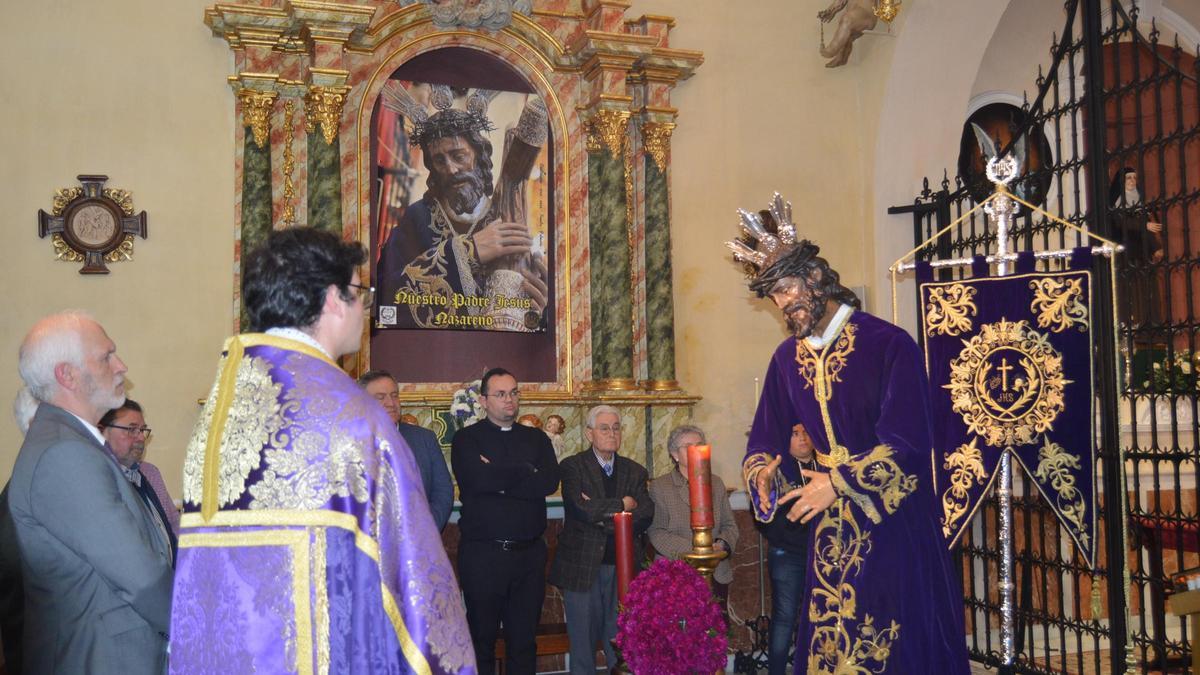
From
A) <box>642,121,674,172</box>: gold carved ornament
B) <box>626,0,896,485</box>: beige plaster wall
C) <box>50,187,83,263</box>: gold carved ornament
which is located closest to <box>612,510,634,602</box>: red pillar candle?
<box>626,0,896,485</box>: beige plaster wall

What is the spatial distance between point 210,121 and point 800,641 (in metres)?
5.51

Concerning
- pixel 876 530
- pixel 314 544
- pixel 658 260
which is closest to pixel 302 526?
pixel 314 544

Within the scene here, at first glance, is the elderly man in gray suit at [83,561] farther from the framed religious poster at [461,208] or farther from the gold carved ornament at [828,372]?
the framed religious poster at [461,208]

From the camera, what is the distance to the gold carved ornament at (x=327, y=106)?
7.90 meters

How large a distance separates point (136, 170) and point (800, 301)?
5065mm

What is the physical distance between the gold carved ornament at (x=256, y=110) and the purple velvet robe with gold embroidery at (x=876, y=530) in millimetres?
4696

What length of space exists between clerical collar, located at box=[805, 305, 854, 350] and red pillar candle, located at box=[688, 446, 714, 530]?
48.9 inches

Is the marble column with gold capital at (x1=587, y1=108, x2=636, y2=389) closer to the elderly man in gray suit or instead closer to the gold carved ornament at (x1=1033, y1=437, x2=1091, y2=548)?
the gold carved ornament at (x1=1033, y1=437, x2=1091, y2=548)

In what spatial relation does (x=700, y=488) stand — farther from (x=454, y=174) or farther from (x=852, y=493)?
(x=454, y=174)

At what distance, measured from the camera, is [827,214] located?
31.2 feet

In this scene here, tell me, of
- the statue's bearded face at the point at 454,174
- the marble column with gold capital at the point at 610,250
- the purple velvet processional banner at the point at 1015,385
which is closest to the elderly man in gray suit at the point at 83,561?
the purple velvet processional banner at the point at 1015,385

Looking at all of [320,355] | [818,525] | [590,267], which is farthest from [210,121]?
[320,355]

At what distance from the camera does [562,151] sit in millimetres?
8875

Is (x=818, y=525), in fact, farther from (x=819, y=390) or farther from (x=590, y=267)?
(x=590, y=267)
